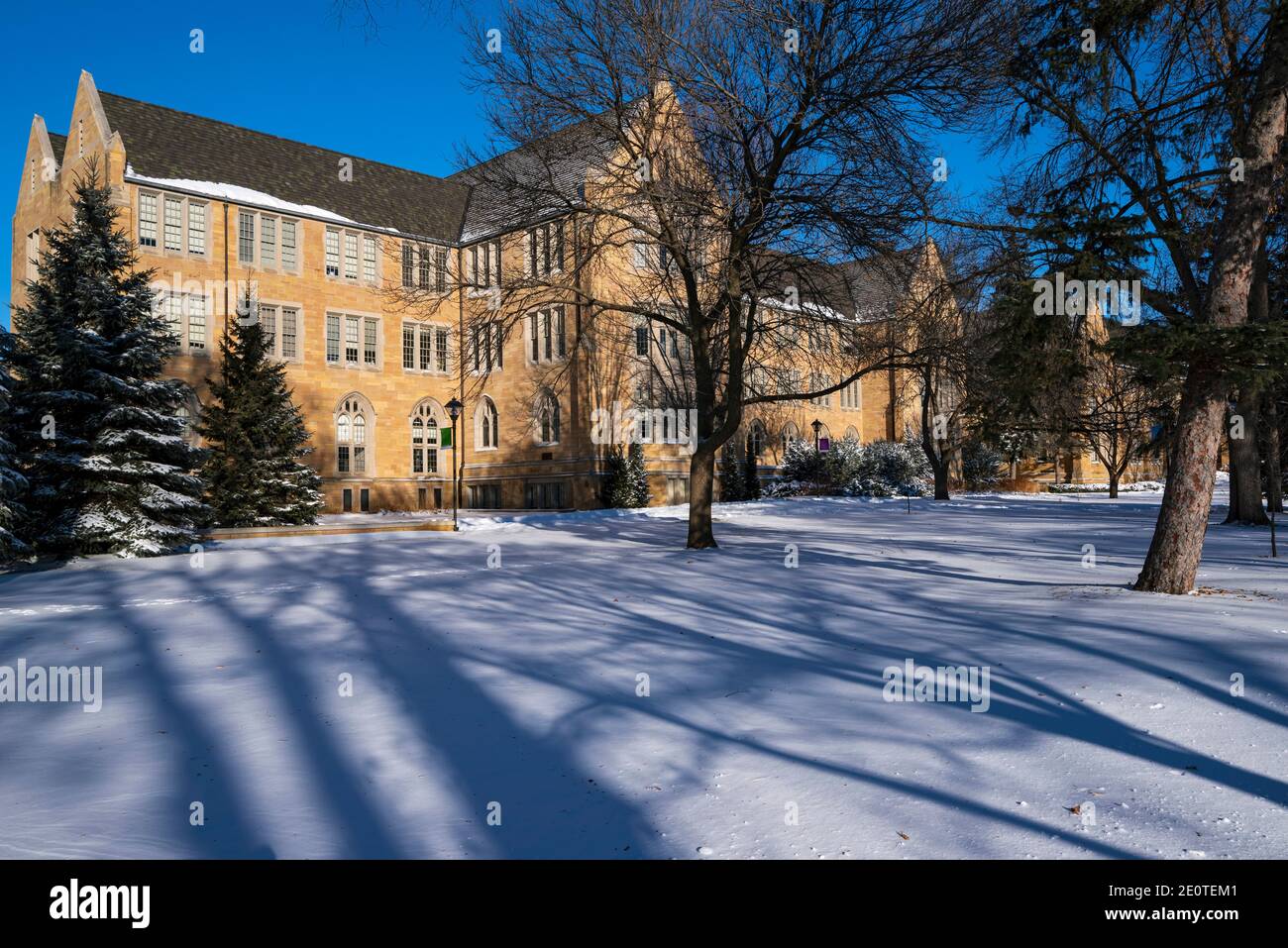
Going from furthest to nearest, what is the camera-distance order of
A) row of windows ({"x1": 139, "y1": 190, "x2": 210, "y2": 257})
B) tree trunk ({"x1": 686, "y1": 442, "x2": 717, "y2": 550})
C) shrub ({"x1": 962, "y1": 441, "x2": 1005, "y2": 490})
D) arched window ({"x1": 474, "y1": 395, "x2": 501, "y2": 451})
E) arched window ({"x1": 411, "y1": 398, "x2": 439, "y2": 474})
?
shrub ({"x1": 962, "y1": 441, "x2": 1005, "y2": 490}), arched window ({"x1": 474, "y1": 395, "x2": 501, "y2": 451}), arched window ({"x1": 411, "y1": 398, "x2": 439, "y2": 474}), row of windows ({"x1": 139, "y1": 190, "x2": 210, "y2": 257}), tree trunk ({"x1": 686, "y1": 442, "x2": 717, "y2": 550})

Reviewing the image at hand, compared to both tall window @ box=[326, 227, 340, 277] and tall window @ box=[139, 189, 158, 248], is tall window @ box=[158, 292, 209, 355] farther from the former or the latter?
tall window @ box=[326, 227, 340, 277]

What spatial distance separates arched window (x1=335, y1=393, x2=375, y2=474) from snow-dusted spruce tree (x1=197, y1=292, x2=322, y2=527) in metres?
9.66

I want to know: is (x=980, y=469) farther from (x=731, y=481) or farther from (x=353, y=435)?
(x=353, y=435)

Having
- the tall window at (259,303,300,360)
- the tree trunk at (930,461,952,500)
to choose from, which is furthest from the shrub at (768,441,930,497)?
the tall window at (259,303,300,360)

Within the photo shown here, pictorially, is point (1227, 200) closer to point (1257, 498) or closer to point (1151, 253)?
point (1151, 253)

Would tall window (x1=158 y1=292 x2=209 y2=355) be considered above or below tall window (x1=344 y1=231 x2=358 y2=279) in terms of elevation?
below

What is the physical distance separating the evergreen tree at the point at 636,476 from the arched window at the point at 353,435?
11881mm

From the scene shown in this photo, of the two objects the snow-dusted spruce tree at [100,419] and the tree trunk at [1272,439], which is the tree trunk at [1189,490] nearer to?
the snow-dusted spruce tree at [100,419]

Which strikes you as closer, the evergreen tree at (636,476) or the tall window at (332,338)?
the evergreen tree at (636,476)

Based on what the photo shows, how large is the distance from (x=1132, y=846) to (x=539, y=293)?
1674 cm

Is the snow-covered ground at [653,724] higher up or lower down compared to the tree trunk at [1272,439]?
lower down

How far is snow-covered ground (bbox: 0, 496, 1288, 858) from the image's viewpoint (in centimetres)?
407

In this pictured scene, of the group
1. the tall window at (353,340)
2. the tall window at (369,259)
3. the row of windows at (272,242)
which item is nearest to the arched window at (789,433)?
the row of windows at (272,242)

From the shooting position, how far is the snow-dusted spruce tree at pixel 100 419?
1702cm
